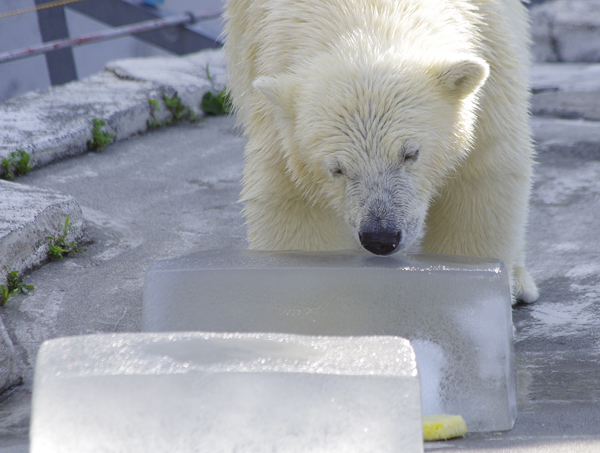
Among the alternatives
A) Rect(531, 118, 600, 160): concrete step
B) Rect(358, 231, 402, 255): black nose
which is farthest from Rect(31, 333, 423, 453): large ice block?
Rect(531, 118, 600, 160): concrete step

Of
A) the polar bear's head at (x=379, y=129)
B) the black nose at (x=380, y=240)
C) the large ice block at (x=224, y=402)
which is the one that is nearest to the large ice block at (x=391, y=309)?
the black nose at (x=380, y=240)

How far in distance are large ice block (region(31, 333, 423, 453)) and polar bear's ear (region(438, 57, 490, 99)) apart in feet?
3.08

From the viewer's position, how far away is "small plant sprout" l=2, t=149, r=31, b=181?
352 cm

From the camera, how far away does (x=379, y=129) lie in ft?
6.13

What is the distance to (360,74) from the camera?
1.90 meters

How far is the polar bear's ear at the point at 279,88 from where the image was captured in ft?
6.54

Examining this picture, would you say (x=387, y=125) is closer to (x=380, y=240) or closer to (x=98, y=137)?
(x=380, y=240)

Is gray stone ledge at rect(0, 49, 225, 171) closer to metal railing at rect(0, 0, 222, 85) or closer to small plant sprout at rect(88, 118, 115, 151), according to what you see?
small plant sprout at rect(88, 118, 115, 151)

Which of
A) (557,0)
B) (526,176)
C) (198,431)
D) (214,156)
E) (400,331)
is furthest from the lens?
(557,0)

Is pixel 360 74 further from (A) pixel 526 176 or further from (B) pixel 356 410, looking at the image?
(B) pixel 356 410

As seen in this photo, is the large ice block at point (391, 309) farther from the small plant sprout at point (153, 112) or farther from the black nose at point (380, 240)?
the small plant sprout at point (153, 112)

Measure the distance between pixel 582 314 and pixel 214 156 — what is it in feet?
8.59

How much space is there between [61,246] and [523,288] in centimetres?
194

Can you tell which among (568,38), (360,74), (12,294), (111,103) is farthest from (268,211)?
(568,38)
